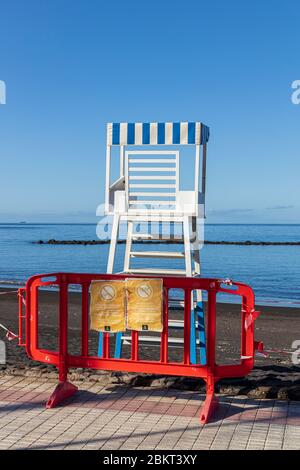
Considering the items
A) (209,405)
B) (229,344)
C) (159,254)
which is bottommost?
(229,344)

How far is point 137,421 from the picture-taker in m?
5.97

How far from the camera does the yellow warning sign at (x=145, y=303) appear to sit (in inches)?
254

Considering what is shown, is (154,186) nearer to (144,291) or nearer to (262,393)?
(144,291)

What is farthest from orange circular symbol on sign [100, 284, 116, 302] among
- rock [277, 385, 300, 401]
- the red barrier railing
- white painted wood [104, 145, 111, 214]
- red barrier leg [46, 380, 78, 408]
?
rock [277, 385, 300, 401]

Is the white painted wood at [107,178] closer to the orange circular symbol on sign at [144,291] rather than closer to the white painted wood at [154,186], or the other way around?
the white painted wood at [154,186]

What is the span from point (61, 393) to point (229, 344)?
6.37 metres

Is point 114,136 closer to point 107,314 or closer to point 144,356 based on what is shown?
point 107,314

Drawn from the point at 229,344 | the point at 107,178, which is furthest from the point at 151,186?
the point at 229,344

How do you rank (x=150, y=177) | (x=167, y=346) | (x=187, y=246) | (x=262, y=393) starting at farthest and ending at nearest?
1. (x=150, y=177)
2. (x=187, y=246)
3. (x=262, y=393)
4. (x=167, y=346)

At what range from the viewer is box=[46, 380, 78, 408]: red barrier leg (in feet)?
21.1

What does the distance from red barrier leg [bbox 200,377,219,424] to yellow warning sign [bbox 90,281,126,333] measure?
3.63 ft

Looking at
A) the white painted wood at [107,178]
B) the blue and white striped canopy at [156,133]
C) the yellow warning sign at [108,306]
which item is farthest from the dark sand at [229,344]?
the blue and white striped canopy at [156,133]

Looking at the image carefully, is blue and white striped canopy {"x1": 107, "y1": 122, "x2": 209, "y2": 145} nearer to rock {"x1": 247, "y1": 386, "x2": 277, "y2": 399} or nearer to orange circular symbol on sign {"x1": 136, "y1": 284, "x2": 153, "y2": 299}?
orange circular symbol on sign {"x1": 136, "y1": 284, "x2": 153, "y2": 299}
